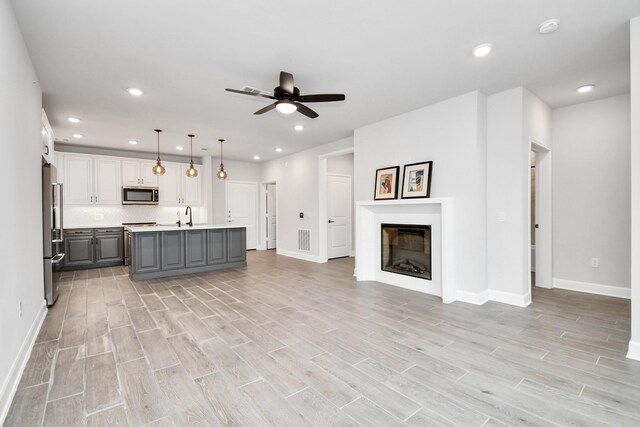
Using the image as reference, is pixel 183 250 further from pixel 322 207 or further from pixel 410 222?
pixel 410 222

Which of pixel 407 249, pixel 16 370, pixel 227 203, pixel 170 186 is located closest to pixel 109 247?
pixel 170 186

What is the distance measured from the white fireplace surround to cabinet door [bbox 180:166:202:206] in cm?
499

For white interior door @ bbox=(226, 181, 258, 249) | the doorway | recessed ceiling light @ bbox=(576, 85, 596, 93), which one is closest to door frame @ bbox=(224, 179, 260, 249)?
white interior door @ bbox=(226, 181, 258, 249)

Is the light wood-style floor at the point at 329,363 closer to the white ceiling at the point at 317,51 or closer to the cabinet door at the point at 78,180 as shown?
the white ceiling at the point at 317,51

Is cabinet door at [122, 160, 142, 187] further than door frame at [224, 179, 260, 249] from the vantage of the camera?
No

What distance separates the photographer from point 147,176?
7418mm

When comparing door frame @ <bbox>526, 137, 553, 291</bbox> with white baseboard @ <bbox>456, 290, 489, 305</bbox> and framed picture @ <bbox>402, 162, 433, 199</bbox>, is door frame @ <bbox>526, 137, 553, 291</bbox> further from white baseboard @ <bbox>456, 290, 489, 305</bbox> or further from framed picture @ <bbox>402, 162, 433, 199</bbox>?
framed picture @ <bbox>402, 162, 433, 199</bbox>

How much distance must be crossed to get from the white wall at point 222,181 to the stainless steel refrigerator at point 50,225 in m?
4.36

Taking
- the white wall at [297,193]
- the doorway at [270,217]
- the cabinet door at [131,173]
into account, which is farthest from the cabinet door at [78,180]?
the doorway at [270,217]

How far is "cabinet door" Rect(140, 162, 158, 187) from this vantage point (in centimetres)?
734

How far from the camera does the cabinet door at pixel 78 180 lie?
6484 millimetres

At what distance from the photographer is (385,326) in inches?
124

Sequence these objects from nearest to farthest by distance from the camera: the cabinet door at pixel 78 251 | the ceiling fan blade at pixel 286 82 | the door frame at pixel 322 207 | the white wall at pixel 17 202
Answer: the white wall at pixel 17 202 → the ceiling fan blade at pixel 286 82 → the cabinet door at pixel 78 251 → the door frame at pixel 322 207

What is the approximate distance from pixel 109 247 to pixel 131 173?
180 cm
